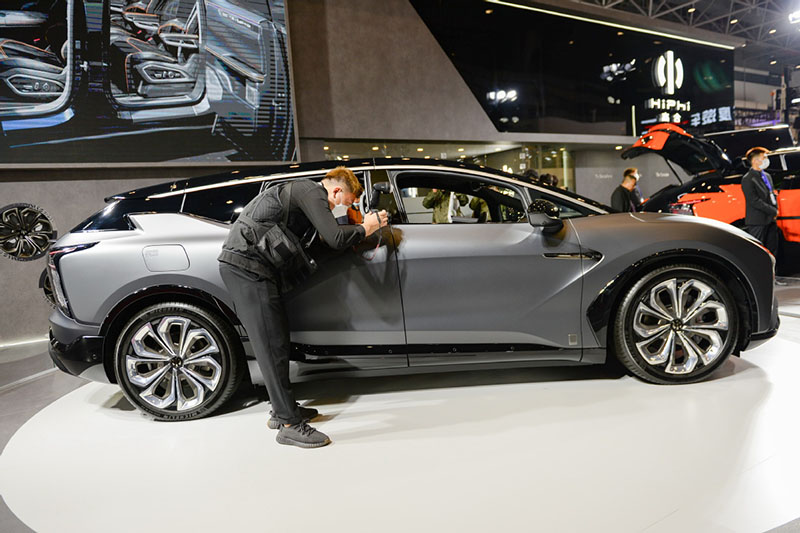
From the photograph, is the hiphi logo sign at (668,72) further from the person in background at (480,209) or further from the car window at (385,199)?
the car window at (385,199)

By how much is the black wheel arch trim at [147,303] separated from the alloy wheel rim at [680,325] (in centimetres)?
229

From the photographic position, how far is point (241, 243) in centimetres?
218

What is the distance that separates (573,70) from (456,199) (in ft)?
28.3

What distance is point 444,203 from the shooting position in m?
2.72

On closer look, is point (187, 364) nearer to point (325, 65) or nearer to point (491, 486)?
point (491, 486)

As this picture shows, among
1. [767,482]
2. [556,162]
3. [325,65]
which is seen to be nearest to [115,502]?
[767,482]

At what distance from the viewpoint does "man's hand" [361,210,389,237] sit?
7.50 ft

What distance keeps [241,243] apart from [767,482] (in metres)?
2.38

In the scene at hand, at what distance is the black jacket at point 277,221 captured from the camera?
217 centimetres

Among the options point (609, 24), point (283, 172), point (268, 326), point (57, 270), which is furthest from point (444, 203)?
point (609, 24)

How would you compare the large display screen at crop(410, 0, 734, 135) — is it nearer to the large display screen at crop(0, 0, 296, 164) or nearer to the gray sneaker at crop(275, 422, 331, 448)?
the large display screen at crop(0, 0, 296, 164)

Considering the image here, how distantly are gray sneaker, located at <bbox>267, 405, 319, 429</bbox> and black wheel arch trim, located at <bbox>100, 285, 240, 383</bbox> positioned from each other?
55 centimetres

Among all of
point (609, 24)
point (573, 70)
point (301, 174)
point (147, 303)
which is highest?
point (609, 24)

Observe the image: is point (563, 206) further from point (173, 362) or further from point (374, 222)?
point (173, 362)
